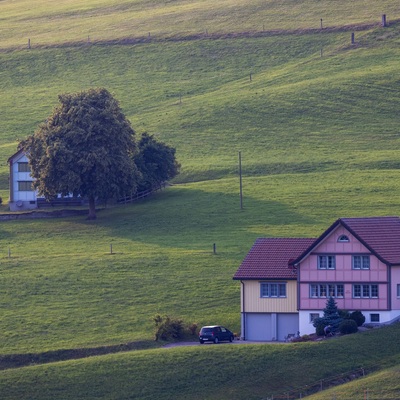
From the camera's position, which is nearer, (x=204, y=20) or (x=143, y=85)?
(x=143, y=85)

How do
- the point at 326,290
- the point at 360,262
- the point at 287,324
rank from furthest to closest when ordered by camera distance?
the point at 287,324 → the point at 326,290 → the point at 360,262

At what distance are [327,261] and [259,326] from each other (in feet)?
19.2

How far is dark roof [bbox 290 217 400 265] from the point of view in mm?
74750

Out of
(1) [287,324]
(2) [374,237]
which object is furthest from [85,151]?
(2) [374,237]

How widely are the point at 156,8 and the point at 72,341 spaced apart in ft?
418

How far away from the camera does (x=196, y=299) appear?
81.8m

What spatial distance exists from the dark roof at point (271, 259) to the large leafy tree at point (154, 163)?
35.8 metres

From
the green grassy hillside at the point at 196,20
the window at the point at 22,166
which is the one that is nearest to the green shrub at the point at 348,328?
the window at the point at 22,166

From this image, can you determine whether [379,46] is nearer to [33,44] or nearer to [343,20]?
[343,20]

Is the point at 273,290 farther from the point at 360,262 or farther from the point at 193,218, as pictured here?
the point at 193,218

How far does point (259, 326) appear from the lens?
76.6 meters

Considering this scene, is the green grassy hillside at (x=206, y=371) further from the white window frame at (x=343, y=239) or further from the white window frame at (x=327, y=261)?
the white window frame at (x=343, y=239)

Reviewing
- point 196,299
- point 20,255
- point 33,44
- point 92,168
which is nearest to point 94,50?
point 33,44

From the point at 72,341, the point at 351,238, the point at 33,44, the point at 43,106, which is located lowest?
the point at 72,341
